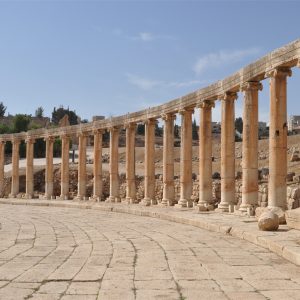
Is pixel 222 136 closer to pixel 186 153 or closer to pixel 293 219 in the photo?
pixel 186 153

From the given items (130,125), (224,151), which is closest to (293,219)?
(224,151)

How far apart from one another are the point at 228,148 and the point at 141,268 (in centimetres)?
1745

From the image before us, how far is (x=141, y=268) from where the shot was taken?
12.6 meters

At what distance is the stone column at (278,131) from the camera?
75.3ft

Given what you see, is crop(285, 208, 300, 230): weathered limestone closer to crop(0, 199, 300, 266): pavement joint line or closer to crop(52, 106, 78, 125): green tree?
crop(0, 199, 300, 266): pavement joint line

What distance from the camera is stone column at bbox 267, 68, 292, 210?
22.9 metres

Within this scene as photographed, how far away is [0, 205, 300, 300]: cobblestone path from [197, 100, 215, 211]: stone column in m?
11.4

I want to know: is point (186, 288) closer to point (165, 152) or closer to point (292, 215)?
point (292, 215)

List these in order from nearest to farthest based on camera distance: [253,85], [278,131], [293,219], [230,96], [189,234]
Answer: [293,219] < [189,234] < [278,131] < [253,85] < [230,96]

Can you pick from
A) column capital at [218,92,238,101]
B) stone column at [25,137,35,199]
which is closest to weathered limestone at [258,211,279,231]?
column capital at [218,92,238,101]

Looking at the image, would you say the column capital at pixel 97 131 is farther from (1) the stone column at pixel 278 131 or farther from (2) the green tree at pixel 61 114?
(2) the green tree at pixel 61 114

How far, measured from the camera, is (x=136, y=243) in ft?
57.0

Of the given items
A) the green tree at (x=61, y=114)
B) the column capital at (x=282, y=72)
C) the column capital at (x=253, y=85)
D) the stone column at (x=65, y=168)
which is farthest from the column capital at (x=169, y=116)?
the green tree at (x=61, y=114)

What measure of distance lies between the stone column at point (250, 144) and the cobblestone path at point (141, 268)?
6818mm
